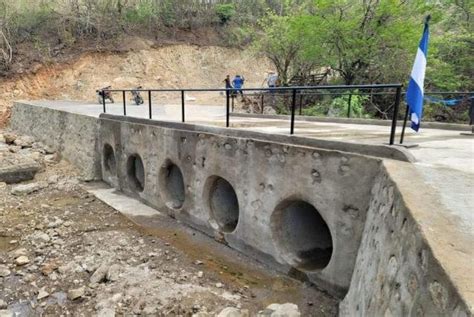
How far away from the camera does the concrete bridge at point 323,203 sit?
2.45 m

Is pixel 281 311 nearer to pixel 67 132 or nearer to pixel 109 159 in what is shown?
pixel 109 159

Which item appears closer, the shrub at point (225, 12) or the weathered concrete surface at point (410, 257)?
the weathered concrete surface at point (410, 257)

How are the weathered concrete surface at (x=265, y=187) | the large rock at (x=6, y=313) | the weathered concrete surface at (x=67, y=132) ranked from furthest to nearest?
the weathered concrete surface at (x=67, y=132)
the large rock at (x=6, y=313)
the weathered concrete surface at (x=265, y=187)

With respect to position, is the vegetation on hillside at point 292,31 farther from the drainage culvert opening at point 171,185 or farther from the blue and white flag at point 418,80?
the blue and white flag at point 418,80

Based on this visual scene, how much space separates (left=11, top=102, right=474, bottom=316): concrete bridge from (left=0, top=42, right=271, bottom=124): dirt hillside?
41.6 ft

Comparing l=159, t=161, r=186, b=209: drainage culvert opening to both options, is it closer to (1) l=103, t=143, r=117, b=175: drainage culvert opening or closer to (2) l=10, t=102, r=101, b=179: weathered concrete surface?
(1) l=103, t=143, r=117, b=175: drainage culvert opening

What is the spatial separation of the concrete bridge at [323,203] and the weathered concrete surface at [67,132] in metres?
0.87

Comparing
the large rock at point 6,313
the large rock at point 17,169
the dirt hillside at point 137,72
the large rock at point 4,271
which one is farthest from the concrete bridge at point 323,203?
the dirt hillside at point 137,72

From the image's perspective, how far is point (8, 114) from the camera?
20891mm

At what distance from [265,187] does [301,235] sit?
1171 millimetres

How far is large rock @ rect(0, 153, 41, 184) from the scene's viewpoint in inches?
489

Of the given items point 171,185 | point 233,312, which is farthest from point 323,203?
point 171,185

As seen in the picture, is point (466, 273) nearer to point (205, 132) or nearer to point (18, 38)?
point (205, 132)

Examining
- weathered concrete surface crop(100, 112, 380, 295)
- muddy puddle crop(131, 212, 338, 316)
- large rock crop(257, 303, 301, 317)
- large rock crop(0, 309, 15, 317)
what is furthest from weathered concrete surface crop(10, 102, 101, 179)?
large rock crop(257, 303, 301, 317)
